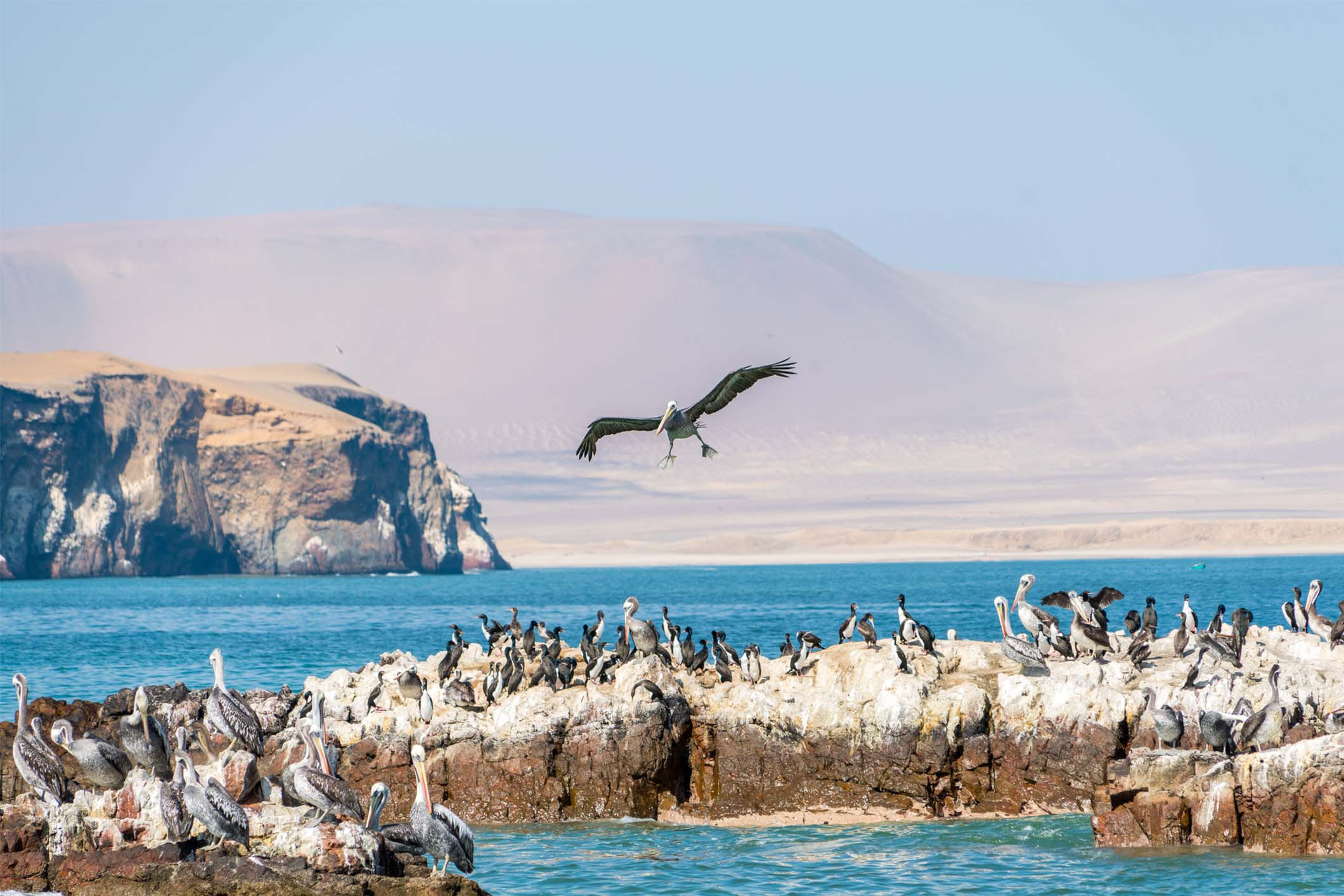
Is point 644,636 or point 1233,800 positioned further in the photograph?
point 644,636

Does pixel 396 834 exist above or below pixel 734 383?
below

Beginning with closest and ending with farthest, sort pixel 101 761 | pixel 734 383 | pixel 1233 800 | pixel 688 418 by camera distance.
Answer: pixel 101 761 → pixel 1233 800 → pixel 734 383 → pixel 688 418

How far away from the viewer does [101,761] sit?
2067cm

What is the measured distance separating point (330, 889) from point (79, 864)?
2897mm

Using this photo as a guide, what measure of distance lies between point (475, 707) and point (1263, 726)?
11.6 metres

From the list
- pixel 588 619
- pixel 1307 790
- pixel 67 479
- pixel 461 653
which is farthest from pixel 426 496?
pixel 1307 790

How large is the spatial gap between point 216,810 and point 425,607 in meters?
77.6

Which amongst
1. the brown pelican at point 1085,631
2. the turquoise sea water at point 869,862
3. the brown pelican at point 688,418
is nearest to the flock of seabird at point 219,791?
the turquoise sea water at point 869,862

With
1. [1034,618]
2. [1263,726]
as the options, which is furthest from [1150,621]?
[1263,726]

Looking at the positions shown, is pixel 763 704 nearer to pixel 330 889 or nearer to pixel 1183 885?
pixel 1183 885

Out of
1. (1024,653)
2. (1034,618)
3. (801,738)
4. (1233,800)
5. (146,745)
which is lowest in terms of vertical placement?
(1233,800)

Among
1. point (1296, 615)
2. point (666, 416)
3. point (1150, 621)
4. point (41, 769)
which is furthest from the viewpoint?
point (1296, 615)

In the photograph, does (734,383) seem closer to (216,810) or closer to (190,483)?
(216,810)

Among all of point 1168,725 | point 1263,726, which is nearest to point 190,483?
point 1168,725
